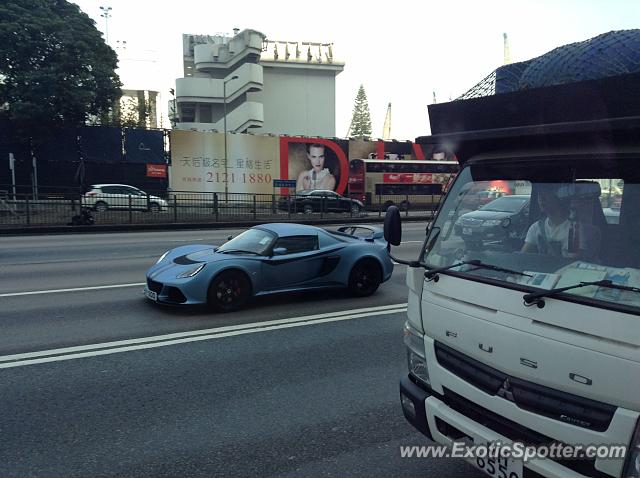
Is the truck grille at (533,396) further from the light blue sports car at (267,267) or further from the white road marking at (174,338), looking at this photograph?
the light blue sports car at (267,267)

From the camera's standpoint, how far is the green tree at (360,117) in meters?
102

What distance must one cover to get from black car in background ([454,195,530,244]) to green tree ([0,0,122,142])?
38.2 metres

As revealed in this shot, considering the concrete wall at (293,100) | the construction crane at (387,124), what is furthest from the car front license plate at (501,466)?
the construction crane at (387,124)

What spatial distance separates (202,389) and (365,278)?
4.23 m

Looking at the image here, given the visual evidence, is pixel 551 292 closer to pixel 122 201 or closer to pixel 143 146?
pixel 122 201

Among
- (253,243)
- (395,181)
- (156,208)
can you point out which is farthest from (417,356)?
(395,181)

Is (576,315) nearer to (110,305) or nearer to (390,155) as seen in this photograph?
(110,305)

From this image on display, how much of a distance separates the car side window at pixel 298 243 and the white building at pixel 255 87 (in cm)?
4795

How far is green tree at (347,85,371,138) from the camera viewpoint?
10212 centimetres

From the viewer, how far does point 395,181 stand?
120ft

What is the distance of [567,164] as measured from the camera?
2693 mm

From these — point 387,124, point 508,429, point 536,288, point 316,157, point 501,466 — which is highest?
point 387,124

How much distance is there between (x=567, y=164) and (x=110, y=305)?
21.7 feet

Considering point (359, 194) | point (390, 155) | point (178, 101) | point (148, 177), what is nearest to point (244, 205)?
point (359, 194)
